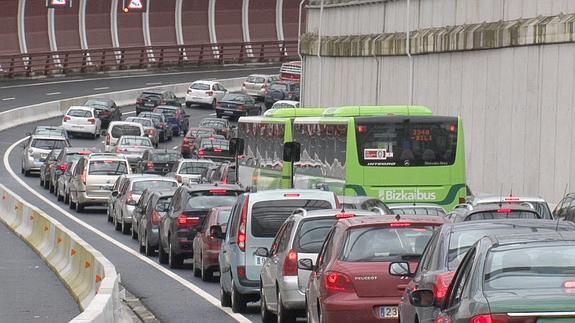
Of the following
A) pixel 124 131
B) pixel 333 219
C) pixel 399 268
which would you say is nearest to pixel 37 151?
pixel 124 131

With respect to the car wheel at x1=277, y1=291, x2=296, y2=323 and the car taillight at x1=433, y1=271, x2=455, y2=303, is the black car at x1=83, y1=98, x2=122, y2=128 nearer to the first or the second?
the car wheel at x1=277, y1=291, x2=296, y2=323

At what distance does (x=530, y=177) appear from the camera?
41.9 meters

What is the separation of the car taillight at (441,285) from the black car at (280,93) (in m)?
80.8

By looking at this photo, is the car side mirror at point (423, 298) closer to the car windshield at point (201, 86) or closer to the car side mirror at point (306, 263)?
the car side mirror at point (306, 263)

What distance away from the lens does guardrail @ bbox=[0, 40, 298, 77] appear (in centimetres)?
9725

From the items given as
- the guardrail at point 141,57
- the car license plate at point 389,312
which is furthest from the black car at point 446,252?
the guardrail at point 141,57

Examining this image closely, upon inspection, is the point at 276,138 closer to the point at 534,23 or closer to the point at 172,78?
the point at 534,23

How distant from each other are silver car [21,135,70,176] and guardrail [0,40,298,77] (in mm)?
30253

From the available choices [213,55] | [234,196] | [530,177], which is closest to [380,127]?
[234,196]

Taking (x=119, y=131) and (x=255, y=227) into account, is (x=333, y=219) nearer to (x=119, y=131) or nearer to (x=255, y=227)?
(x=255, y=227)

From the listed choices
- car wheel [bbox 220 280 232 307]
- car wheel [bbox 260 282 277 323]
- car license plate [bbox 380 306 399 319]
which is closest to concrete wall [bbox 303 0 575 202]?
car wheel [bbox 220 280 232 307]

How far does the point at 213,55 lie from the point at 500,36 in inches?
2573

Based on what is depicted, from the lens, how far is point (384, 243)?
16.8 metres

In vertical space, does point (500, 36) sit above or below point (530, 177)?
above
